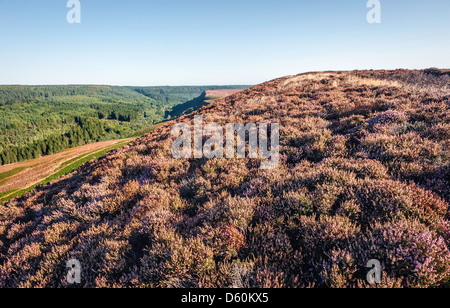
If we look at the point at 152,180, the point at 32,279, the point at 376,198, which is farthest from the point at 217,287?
the point at 152,180

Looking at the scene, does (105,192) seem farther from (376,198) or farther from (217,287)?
(376,198)

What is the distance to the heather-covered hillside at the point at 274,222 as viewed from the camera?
2719mm

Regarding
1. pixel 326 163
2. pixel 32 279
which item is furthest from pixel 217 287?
pixel 326 163

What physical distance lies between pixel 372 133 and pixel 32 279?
9.34 m

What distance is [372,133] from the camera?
6.25m

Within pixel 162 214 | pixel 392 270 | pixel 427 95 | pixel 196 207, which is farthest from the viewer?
pixel 427 95

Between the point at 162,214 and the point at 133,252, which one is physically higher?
the point at 162,214

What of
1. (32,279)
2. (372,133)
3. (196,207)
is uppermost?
(372,133)

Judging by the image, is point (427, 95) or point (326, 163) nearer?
point (326, 163)

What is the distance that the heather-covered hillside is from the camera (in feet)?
8.92

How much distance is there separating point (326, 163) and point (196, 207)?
3.65 m

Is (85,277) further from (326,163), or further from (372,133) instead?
(372,133)

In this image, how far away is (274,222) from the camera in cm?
361
